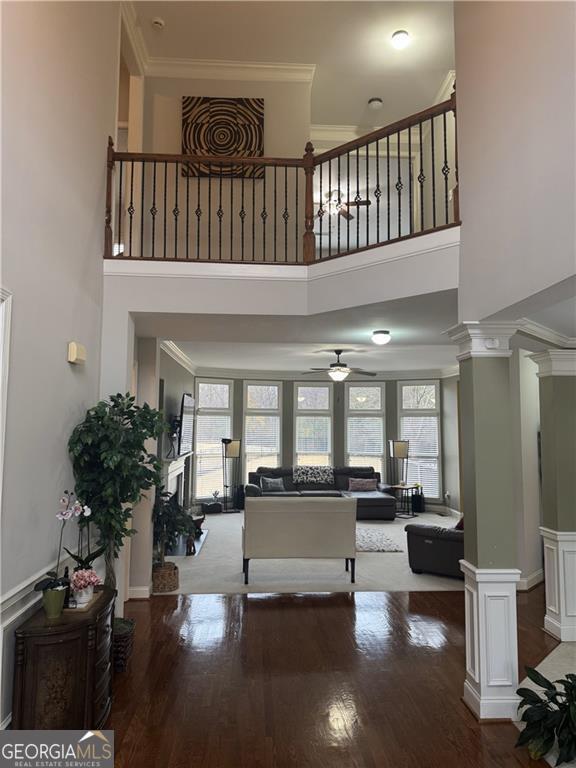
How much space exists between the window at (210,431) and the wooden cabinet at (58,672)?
763 centimetres

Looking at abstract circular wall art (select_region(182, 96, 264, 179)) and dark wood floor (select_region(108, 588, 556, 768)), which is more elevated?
abstract circular wall art (select_region(182, 96, 264, 179))

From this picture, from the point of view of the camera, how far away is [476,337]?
334 centimetres

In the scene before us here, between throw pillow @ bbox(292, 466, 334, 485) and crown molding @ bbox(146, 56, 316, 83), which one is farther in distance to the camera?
throw pillow @ bbox(292, 466, 334, 485)

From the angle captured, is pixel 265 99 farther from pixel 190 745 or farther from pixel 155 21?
pixel 190 745

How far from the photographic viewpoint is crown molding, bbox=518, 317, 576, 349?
3.66 m

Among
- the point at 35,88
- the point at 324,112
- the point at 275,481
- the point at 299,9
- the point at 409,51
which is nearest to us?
the point at 35,88

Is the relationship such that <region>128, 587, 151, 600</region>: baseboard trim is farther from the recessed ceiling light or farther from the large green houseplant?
the recessed ceiling light

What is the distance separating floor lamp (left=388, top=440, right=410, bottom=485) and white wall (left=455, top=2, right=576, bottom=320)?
7477mm

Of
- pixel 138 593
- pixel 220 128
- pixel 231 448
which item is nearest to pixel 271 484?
pixel 231 448

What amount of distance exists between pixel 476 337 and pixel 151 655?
11.5ft

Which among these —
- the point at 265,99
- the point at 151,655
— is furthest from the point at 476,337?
the point at 265,99

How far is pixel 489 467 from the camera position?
3.29 metres

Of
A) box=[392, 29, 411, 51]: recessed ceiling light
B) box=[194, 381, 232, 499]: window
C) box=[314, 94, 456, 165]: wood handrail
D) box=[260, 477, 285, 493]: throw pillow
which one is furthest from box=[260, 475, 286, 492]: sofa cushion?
box=[392, 29, 411, 51]: recessed ceiling light

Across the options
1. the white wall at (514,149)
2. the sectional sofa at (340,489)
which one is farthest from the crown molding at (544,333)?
the sectional sofa at (340,489)
